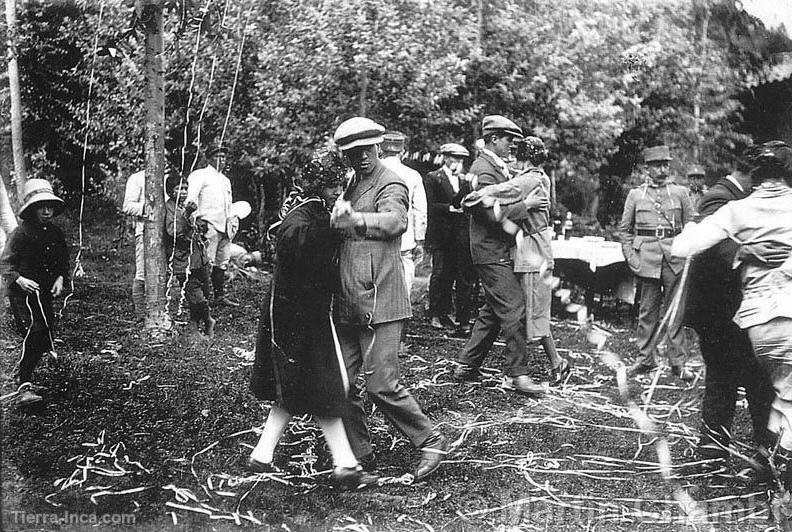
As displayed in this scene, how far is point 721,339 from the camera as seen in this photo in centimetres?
368

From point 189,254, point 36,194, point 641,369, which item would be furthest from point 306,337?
point 641,369

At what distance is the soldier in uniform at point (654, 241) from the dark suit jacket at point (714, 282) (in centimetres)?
141

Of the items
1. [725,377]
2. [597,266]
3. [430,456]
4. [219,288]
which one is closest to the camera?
[430,456]

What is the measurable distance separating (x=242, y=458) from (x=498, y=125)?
249 cm

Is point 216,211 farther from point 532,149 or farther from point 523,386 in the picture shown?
point 523,386

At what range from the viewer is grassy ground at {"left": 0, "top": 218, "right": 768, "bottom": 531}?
121 inches

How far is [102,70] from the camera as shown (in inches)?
145

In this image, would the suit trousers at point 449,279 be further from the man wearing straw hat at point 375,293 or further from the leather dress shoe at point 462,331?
the man wearing straw hat at point 375,293

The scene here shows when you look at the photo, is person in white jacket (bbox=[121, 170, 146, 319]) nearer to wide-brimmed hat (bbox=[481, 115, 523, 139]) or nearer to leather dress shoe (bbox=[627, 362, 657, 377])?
wide-brimmed hat (bbox=[481, 115, 523, 139])

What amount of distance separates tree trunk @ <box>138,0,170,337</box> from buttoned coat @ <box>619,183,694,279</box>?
331cm

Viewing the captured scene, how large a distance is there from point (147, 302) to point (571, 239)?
4.21m

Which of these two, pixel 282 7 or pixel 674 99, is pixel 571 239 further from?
pixel 282 7

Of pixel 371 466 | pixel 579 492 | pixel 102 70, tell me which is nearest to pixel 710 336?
pixel 579 492

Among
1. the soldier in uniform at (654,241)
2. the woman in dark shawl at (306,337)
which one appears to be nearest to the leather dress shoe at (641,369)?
the soldier in uniform at (654,241)
